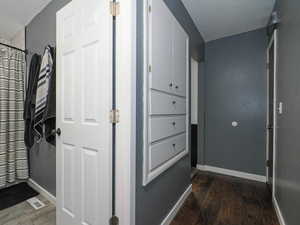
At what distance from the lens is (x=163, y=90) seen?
1.42 metres

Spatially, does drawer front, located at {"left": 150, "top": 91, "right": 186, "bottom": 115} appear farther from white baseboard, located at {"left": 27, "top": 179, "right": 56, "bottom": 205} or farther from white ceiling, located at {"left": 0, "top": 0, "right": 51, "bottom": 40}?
white ceiling, located at {"left": 0, "top": 0, "right": 51, "bottom": 40}

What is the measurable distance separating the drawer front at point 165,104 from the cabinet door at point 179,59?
0.11 metres

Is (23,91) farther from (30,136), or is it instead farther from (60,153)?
(60,153)

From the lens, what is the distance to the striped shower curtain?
2150mm

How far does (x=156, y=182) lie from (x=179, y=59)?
1.33m

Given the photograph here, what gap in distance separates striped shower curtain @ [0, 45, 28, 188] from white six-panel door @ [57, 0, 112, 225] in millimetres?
1337

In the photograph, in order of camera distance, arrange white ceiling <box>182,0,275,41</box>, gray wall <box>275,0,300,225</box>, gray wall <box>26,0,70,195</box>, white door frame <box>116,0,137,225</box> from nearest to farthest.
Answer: white door frame <box>116,0,137,225</box>, gray wall <box>275,0,300,225</box>, gray wall <box>26,0,70,195</box>, white ceiling <box>182,0,275,41</box>

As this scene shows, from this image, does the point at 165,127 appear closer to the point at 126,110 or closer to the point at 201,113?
the point at 126,110

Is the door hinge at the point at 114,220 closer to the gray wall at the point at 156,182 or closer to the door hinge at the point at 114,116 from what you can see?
the gray wall at the point at 156,182

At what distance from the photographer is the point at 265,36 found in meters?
2.50

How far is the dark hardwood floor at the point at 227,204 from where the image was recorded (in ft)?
5.32

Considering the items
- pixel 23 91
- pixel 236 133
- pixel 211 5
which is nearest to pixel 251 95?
pixel 236 133

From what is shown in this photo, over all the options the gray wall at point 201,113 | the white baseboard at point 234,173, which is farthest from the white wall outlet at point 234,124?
the white baseboard at point 234,173

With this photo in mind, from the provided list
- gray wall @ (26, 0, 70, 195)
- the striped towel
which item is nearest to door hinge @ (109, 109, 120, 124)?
the striped towel
